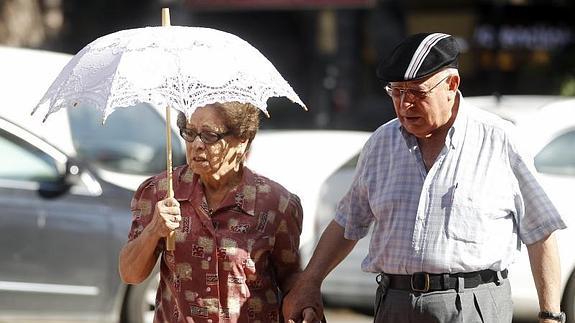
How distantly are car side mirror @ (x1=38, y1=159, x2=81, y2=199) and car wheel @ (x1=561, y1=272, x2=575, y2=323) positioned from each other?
11.1 ft

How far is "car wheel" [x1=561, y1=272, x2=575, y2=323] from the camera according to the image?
29.6 feet

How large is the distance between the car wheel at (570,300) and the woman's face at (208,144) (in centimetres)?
511

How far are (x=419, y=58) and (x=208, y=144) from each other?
0.77 m

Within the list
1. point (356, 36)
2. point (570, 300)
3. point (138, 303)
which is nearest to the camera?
point (138, 303)

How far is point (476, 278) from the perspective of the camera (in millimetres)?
4535

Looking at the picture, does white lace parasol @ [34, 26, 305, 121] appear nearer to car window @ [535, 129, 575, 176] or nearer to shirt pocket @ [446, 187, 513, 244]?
shirt pocket @ [446, 187, 513, 244]

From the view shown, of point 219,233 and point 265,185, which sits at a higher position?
point 265,185

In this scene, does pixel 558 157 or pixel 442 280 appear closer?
pixel 442 280

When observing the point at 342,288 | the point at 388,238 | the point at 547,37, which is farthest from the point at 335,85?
the point at 388,238

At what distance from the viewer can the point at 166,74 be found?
428cm

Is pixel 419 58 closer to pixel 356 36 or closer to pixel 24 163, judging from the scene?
pixel 24 163

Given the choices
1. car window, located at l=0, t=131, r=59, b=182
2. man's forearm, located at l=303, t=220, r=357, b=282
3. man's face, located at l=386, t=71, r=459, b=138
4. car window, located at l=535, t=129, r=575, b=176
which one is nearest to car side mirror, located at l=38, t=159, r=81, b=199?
car window, located at l=0, t=131, r=59, b=182

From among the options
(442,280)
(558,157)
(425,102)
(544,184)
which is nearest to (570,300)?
(544,184)

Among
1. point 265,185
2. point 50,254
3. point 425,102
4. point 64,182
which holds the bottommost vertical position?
point 50,254
